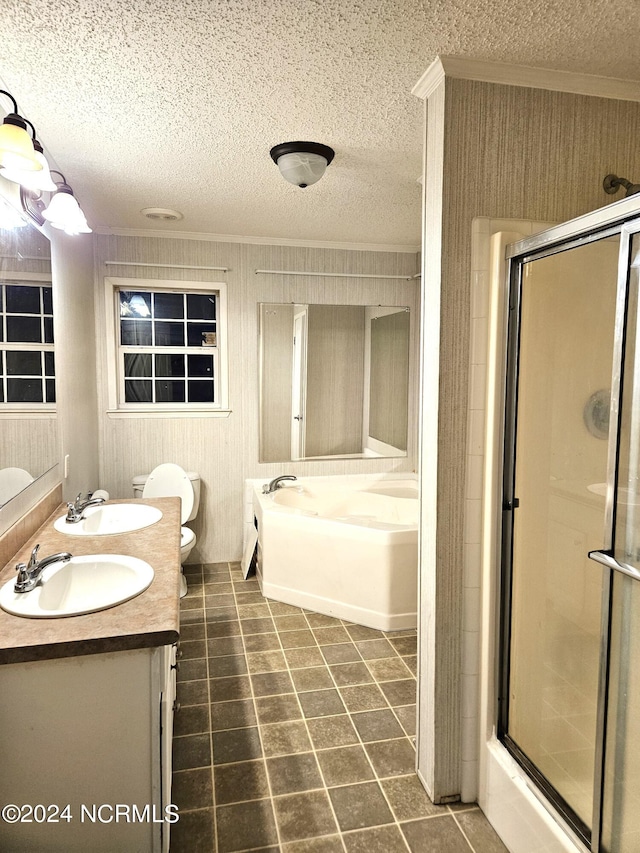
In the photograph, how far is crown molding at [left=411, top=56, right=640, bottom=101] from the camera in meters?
1.74

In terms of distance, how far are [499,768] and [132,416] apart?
10.4 ft

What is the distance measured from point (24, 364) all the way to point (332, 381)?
2.65 m

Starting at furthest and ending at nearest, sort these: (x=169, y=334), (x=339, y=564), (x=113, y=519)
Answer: (x=169, y=334) < (x=339, y=564) < (x=113, y=519)

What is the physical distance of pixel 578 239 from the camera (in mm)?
1537

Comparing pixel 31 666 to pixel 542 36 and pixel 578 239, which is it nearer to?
pixel 578 239

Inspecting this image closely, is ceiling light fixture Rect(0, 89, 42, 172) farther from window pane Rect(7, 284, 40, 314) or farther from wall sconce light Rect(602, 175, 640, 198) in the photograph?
wall sconce light Rect(602, 175, 640, 198)

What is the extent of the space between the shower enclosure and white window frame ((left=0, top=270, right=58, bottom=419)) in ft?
5.54

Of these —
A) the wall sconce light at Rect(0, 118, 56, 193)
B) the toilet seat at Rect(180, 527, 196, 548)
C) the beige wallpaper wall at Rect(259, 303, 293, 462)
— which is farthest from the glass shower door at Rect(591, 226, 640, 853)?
the beige wallpaper wall at Rect(259, 303, 293, 462)

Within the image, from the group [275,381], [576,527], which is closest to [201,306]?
[275,381]

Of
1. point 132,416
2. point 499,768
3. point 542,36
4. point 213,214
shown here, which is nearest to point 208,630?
point 132,416

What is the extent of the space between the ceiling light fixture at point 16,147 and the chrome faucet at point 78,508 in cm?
139

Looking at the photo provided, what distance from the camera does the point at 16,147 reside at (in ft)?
4.90

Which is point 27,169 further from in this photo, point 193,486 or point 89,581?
point 193,486

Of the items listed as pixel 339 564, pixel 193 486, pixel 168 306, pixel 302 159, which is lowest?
pixel 339 564
